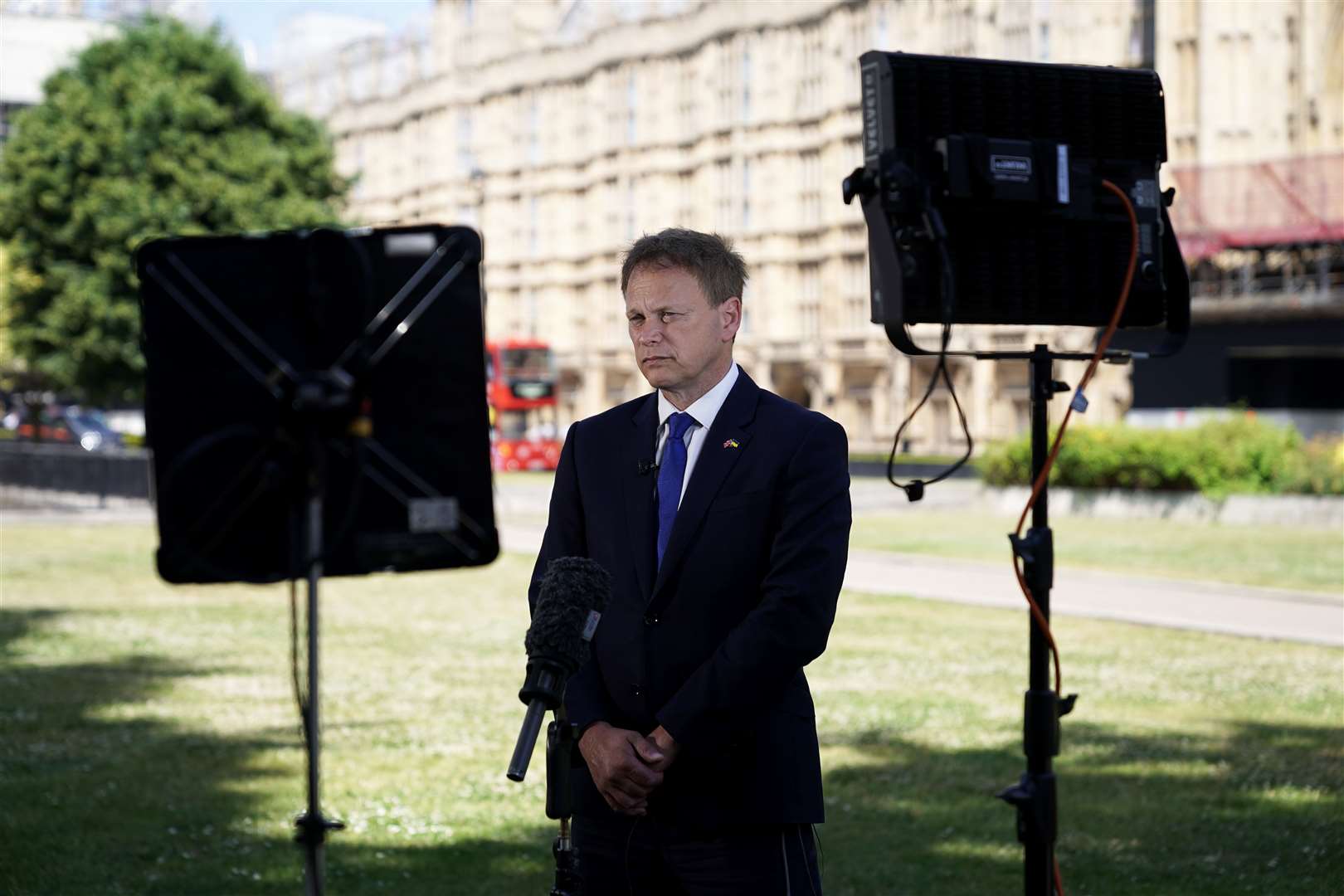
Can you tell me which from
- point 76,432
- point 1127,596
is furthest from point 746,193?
point 1127,596

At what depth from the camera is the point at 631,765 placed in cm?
377

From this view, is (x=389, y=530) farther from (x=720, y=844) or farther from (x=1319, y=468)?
(x=1319, y=468)

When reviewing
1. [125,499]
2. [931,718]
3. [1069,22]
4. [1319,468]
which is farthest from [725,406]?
[1069,22]

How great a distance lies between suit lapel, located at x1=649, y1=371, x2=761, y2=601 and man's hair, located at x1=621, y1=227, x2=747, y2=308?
250 mm

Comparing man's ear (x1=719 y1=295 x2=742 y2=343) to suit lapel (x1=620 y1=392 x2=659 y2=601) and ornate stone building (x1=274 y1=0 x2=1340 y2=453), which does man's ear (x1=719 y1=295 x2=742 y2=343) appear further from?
ornate stone building (x1=274 y1=0 x2=1340 y2=453)

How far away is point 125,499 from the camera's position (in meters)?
30.3

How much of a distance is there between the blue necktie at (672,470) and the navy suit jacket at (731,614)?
0.03m

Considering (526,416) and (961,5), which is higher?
(961,5)

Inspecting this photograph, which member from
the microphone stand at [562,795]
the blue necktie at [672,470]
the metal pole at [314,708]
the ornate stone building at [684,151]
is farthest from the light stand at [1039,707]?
the ornate stone building at [684,151]

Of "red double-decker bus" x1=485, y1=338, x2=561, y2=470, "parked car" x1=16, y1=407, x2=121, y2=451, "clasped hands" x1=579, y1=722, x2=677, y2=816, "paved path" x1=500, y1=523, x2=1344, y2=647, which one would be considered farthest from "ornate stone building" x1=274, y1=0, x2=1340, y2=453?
"clasped hands" x1=579, y1=722, x2=677, y2=816

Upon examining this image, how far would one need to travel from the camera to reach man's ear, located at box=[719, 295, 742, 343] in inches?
158

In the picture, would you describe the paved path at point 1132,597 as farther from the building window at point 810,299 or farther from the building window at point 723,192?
the building window at point 723,192

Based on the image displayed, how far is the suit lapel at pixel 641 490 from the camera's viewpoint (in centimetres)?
398

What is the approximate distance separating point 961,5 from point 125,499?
112ft
